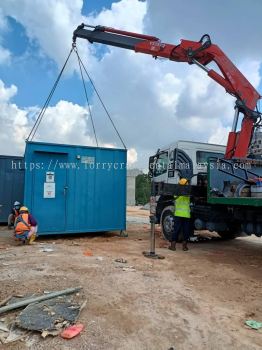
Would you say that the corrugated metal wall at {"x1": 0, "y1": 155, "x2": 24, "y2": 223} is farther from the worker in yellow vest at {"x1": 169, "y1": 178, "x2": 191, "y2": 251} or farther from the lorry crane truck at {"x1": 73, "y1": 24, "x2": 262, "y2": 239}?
the worker in yellow vest at {"x1": 169, "y1": 178, "x2": 191, "y2": 251}

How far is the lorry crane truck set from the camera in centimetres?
812

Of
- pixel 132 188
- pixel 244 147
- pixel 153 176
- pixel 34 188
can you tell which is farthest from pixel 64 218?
pixel 132 188

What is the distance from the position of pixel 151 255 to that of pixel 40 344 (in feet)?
14.9

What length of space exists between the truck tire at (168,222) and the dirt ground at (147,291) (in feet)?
3.90

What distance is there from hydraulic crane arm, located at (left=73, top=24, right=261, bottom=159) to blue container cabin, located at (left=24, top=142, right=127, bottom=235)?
3.03m

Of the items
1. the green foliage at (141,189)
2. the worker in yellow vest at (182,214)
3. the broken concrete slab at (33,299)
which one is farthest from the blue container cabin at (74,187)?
the green foliage at (141,189)

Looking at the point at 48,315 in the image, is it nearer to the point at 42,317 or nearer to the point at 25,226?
the point at 42,317

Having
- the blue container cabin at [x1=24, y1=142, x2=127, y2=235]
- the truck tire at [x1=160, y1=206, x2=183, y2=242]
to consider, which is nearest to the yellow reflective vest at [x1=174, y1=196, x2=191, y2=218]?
the truck tire at [x1=160, y1=206, x2=183, y2=242]

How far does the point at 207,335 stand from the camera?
3.88 metres

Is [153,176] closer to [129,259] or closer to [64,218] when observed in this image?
[64,218]

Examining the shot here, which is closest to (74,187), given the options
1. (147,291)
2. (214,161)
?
(214,161)

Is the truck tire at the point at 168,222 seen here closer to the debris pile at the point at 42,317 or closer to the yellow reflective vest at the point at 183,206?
the yellow reflective vest at the point at 183,206

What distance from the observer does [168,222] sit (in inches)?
410

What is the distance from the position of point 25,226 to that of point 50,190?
1.38m
